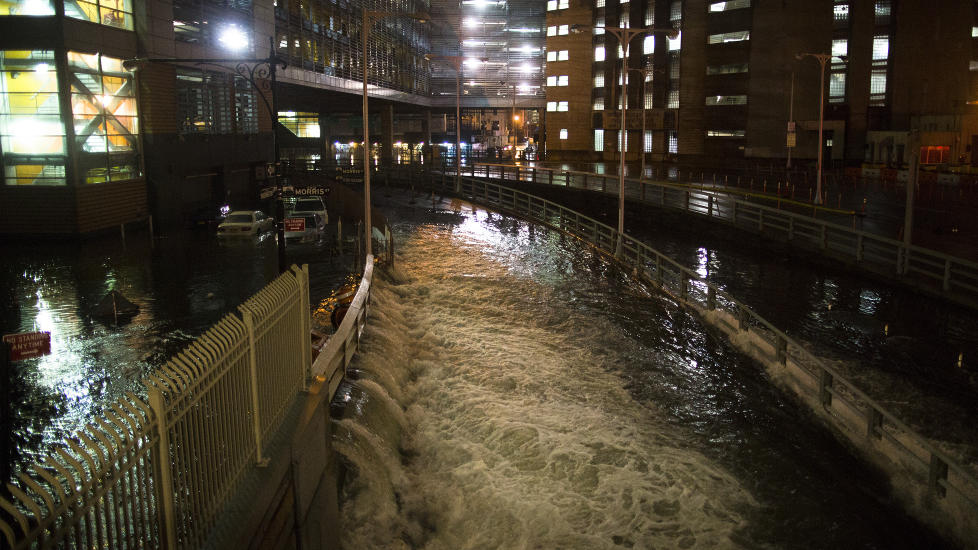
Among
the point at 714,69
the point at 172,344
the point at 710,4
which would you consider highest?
the point at 710,4

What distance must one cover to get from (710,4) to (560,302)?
73.5 metres

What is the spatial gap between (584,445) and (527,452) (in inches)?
38.1

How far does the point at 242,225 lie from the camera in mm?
32594

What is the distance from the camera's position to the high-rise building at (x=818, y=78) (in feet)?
253

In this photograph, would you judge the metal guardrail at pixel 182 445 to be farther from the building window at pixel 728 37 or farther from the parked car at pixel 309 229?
the building window at pixel 728 37

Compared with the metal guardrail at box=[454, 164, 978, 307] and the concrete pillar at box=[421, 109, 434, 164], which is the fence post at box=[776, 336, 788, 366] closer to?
the metal guardrail at box=[454, 164, 978, 307]

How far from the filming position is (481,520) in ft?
32.7

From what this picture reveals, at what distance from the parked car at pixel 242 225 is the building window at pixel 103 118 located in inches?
215

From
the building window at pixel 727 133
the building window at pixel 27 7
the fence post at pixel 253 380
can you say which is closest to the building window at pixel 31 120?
the building window at pixel 27 7

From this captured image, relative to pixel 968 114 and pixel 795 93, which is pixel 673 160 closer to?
pixel 795 93

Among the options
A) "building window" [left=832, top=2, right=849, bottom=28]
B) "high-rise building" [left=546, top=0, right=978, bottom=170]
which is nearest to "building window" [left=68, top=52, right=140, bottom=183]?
"high-rise building" [left=546, top=0, right=978, bottom=170]

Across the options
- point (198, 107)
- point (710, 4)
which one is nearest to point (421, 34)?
point (710, 4)

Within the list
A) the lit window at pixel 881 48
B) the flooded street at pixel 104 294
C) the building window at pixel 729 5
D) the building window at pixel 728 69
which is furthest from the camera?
the building window at pixel 728 69

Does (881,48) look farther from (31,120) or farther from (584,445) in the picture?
(584,445)
